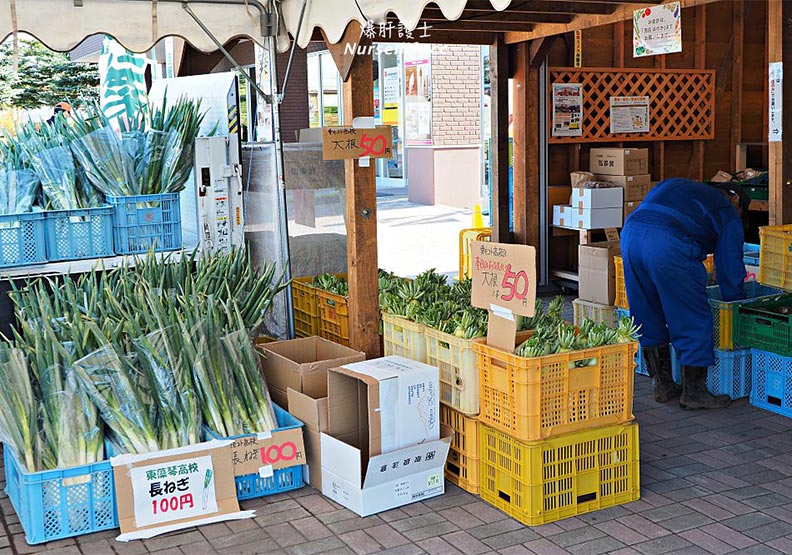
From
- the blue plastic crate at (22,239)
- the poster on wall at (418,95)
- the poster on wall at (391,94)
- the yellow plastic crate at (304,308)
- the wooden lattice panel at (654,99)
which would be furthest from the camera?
the poster on wall at (391,94)

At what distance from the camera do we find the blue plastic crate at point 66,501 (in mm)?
4422

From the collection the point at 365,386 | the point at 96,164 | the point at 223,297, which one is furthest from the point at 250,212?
the point at 365,386

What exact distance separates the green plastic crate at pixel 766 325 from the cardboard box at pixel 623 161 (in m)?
3.57

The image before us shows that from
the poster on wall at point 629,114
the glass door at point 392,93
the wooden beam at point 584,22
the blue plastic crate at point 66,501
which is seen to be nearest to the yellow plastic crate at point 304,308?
the blue plastic crate at point 66,501

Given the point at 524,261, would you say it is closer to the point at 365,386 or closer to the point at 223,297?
the point at 365,386

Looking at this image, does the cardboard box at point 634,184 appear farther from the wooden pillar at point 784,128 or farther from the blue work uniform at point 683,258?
the blue work uniform at point 683,258

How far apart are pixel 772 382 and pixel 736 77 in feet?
19.6

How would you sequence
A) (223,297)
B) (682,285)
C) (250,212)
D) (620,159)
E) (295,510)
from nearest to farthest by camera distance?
1. (295,510)
2. (223,297)
3. (682,285)
4. (250,212)
5. (620,159)

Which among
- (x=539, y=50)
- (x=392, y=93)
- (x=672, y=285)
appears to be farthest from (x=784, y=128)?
(x=392, y=93)

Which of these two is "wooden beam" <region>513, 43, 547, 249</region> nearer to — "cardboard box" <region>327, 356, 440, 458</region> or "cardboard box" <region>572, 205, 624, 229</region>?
"cardboard box" <region>572, 205, 624, 229</region>

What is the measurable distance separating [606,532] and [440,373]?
4.12 feet

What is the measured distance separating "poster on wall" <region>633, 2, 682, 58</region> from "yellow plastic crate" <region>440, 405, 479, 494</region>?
3.55 meters

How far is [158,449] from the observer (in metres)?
4.70

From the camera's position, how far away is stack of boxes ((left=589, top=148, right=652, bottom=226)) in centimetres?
984
